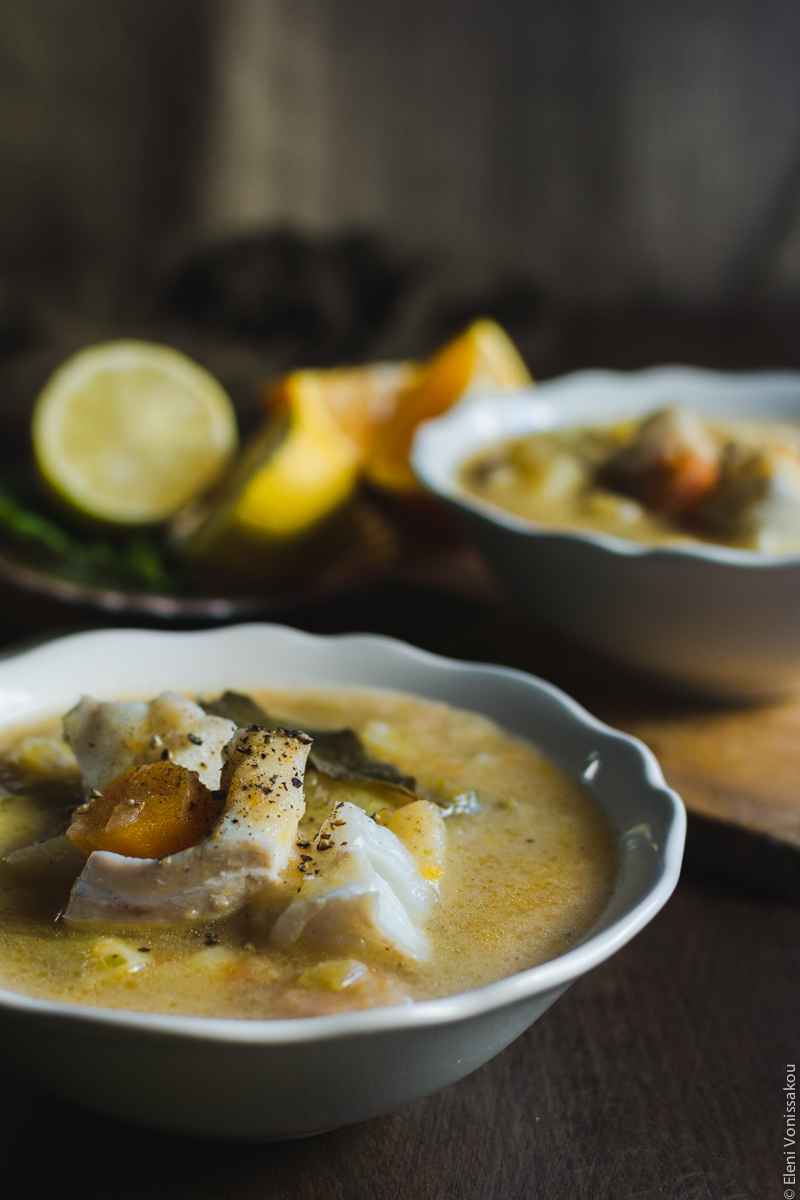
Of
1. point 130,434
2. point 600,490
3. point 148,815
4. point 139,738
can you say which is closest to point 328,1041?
point 148,815

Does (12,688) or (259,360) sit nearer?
(12,688)

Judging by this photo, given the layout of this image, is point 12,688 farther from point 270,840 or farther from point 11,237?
point 11,237

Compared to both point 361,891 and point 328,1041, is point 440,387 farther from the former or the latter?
point 328,1041

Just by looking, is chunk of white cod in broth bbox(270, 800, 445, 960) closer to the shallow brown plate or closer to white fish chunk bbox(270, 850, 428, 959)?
white fish chunk bbox(270, 850, 428, 959)

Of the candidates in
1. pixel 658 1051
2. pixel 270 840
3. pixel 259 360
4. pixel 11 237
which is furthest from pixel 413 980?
pixel 11 237

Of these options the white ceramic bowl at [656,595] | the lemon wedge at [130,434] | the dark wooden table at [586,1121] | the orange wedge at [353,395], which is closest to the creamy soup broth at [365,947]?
the dark wooden table at [586,1121]

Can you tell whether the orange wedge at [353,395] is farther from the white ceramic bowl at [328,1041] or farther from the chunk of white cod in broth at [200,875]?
the chunk of white cod in broth at [200,875]
